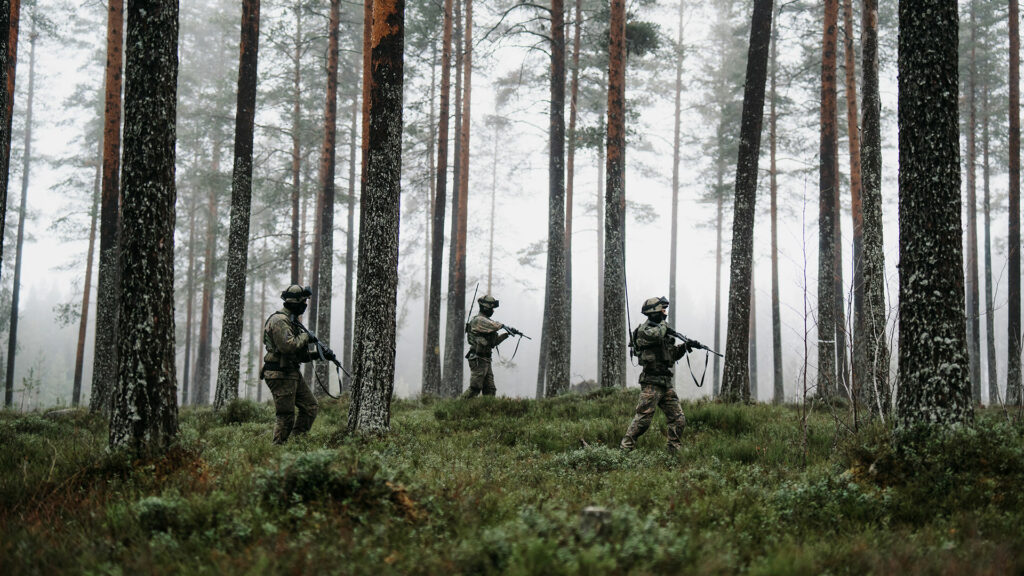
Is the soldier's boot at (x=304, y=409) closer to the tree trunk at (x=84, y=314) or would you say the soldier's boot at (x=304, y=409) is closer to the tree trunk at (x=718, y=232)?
the tree trunk at (x=84, y=314)

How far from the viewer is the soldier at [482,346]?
39.1 feet

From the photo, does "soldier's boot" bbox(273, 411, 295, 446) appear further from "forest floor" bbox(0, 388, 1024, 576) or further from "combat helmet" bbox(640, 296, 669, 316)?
"combat helmet" bbox(640, 296, 669, 316)

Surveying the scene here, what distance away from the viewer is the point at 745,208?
37.5ft

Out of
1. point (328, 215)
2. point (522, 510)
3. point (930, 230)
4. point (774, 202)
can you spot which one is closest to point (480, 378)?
point (522, 510)

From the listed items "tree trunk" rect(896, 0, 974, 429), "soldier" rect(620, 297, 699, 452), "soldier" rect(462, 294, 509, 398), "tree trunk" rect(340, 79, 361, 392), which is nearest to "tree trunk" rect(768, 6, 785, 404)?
"soldier" rect(462, 294, 509, 398)

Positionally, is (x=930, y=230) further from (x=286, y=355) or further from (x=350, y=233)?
(x=350, y=233)

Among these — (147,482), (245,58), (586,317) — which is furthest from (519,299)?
(147,482)

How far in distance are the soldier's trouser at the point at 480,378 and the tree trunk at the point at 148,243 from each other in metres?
6.58

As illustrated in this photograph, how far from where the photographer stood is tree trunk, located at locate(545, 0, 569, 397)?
1418 cm

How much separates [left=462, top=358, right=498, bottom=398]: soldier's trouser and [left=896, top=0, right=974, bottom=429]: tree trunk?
301 inches

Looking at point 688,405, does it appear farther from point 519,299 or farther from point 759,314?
point 759,314

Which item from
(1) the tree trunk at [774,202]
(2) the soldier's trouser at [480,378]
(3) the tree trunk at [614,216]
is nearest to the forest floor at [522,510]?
(2) the soldier's trouser at [480,378]

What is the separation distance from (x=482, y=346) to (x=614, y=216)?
13.6ft

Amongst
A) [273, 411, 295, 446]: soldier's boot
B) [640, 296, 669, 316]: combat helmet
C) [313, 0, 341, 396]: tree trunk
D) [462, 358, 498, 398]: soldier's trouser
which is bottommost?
[273, 411, 295, 446]: soldier's boot
